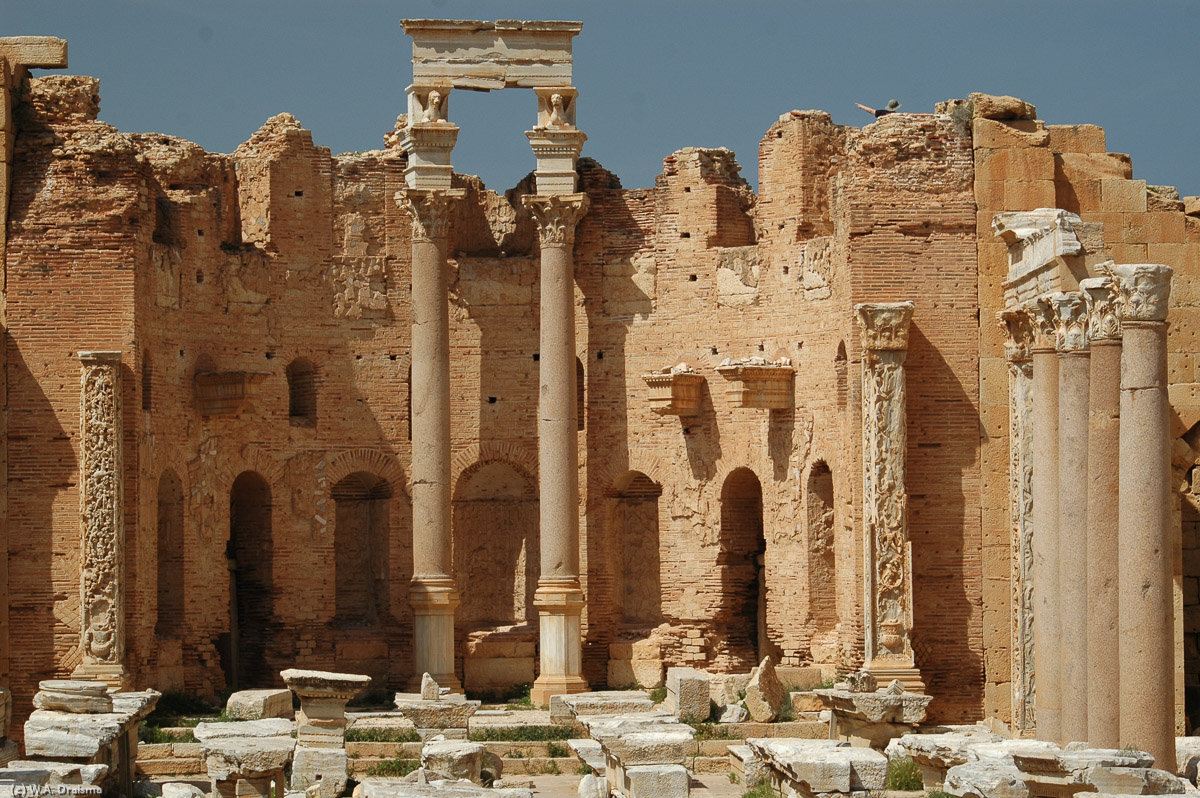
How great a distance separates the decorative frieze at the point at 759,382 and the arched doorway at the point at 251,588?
7154 millimetres

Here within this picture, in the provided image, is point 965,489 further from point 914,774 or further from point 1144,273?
point 1144,273

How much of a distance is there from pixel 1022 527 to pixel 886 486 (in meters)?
2.95

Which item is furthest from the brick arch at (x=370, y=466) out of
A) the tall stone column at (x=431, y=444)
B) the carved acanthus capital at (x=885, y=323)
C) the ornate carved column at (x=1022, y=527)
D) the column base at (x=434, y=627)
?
the ornate carved column at (x=1022, y=527)

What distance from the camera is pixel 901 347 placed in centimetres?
2628

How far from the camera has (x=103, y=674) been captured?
2670 centimetres

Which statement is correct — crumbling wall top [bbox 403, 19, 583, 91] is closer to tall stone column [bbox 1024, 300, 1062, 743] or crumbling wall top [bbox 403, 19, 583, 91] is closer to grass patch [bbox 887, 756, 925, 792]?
tall stone column [bbox 1024, 300, 1062, 743]

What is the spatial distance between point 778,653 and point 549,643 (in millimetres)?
3441

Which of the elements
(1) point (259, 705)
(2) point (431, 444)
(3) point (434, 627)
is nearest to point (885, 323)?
(2) point (431, 444)

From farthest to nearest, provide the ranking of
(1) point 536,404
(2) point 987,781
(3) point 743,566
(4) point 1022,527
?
(1) point 536,404
(3) point 743,566
(4) point 1022,527
(2) point 987,781

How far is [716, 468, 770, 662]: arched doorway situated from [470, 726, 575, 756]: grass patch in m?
4.50

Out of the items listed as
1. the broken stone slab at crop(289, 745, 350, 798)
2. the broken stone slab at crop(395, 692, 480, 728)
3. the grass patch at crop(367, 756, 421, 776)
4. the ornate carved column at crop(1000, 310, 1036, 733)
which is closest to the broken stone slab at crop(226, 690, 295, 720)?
the grass patch at crop(367, 756, 421, 776)

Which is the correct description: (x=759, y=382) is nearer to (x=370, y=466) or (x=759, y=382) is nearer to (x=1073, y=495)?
(x=370, y=466)

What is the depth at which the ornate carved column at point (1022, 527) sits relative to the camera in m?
23.4

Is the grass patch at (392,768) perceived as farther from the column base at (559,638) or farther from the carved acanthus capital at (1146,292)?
the carved acanthus capital at (1146,292)
